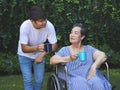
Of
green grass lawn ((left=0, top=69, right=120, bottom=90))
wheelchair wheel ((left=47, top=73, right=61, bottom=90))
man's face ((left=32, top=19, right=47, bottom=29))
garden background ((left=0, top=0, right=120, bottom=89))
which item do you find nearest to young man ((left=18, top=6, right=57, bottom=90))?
man's face ((left=32, top=19, right=47, bottom=29))

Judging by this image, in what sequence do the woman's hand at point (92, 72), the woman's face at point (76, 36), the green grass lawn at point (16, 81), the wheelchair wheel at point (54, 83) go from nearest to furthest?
the wheelchair wheel at point (54, 83) < the woman's hand at point (92, 72) < the woman's face at point (76, 36) < the green grass lawn at point (16, 81)

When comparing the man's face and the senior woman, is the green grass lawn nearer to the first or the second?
the senior woman

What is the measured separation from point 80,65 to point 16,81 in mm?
2658

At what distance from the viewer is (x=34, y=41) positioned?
594 centimetres

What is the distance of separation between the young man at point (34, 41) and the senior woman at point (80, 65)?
226 mm

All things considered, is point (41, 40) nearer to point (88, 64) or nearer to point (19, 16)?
point (88, 64)

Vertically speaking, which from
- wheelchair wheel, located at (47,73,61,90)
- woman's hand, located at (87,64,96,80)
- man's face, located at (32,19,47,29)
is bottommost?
wheelchair wheel, located at (47,73,61,90)

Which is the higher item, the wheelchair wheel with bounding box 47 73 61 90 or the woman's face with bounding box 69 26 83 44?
the woman's face with bounding box 69 26 83 44

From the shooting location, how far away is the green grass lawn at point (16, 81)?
7.91m

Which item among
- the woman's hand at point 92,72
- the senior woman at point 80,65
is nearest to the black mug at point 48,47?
the senior woman at point 80,65

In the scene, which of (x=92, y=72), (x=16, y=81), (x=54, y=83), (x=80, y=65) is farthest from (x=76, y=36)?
(x=16, y=81)

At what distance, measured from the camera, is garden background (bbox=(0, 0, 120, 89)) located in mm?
9328

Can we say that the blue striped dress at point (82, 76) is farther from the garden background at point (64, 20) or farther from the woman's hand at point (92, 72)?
the garden background at point (64, 20)

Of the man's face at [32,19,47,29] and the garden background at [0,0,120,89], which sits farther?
the garden background at [0,0,120,89]
